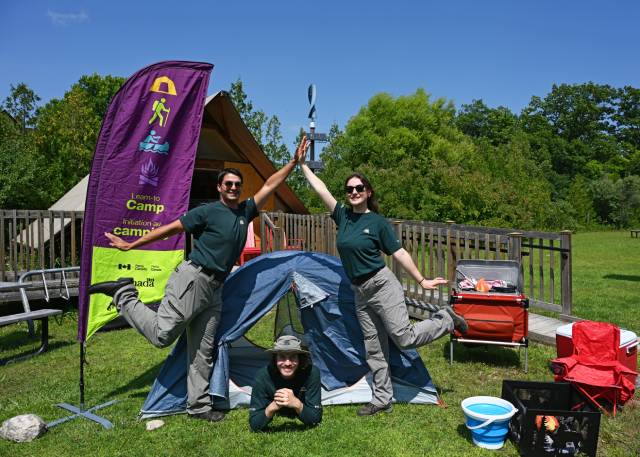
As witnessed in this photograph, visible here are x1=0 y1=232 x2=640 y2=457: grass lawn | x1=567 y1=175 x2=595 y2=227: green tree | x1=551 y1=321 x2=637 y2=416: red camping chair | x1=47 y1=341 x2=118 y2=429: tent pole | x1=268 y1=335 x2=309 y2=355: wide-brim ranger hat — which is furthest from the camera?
x1=567 y1=175 x2=595 y2=227: green tree

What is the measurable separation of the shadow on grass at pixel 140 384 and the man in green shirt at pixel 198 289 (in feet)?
3.27

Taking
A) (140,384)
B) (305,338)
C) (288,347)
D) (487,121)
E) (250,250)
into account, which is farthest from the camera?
(487,121)

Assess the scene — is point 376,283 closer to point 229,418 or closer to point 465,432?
point 465,432

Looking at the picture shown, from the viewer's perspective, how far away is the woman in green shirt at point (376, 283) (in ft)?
13.9

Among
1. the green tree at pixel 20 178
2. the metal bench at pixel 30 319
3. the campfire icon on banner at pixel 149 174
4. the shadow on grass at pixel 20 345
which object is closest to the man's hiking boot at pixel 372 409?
the campfire icon on banner at pixel 149 174

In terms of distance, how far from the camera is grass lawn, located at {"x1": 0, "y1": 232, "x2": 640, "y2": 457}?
371 cm

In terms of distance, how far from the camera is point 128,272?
190 inches

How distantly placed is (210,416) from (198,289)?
1.12 m

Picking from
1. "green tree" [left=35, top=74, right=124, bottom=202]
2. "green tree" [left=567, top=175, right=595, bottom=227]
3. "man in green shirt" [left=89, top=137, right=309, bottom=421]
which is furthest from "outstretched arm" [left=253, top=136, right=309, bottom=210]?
"green tree" [left=567, top=175, right=595, bottom=227]

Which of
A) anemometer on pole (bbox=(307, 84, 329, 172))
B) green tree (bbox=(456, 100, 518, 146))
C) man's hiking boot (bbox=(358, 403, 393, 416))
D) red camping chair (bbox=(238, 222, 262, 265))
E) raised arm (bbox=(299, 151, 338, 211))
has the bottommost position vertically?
man's hiking boot (bbox=(358, 403, 393, 416))

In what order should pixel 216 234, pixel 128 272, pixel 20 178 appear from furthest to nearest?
pixel 20 178 → pixel 128 272 → pixel 216 234

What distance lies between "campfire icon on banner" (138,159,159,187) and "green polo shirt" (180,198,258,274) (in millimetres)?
906

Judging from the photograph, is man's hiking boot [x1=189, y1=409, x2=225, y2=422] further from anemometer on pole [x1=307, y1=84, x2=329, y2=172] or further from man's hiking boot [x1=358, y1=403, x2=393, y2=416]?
anemometer on pole [x1=307, y1=84, x2=329, y2=172]

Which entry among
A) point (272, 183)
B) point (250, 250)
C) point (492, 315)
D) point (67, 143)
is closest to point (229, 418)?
point (272, 183)
